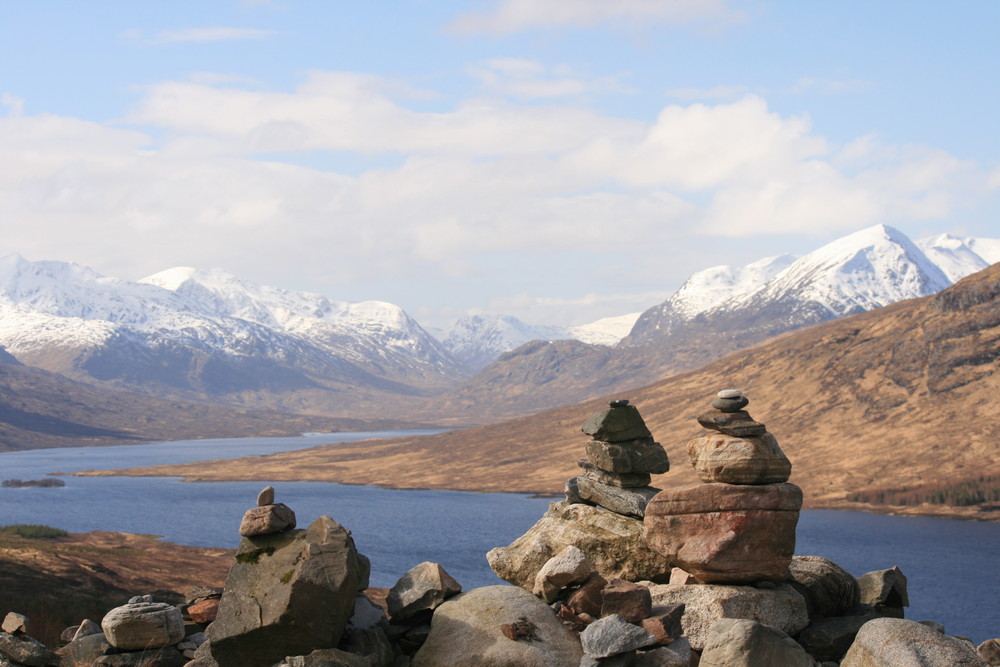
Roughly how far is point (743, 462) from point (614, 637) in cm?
732

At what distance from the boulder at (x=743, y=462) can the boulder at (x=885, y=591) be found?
545 centimetres

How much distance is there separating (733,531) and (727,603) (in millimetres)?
2038

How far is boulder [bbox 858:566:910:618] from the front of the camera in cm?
3064

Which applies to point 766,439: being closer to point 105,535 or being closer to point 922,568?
point 922,568

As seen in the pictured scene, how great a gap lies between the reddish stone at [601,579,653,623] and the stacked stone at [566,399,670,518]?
676cm

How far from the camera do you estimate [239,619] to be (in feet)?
79.0

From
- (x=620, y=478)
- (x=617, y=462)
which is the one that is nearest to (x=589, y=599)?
(x=620, y=478)

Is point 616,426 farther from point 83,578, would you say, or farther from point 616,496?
point 83,578

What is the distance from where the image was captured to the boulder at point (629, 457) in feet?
110

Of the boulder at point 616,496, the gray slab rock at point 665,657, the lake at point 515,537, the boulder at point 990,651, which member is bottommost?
the lake at point 515,537

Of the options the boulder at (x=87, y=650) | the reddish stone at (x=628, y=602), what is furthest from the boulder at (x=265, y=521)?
the reddish stone at (x=628, y=602)

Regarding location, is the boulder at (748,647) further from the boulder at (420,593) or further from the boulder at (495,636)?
the boulder at (420,593)

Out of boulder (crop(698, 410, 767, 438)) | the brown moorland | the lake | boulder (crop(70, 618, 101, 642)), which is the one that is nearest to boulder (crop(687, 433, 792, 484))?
boulder (crop(698, 410, 767, 438))

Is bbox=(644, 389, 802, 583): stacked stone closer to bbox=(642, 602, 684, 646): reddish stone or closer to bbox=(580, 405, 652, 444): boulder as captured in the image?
bbox=(642, 602, 684, 646): reddish stone
